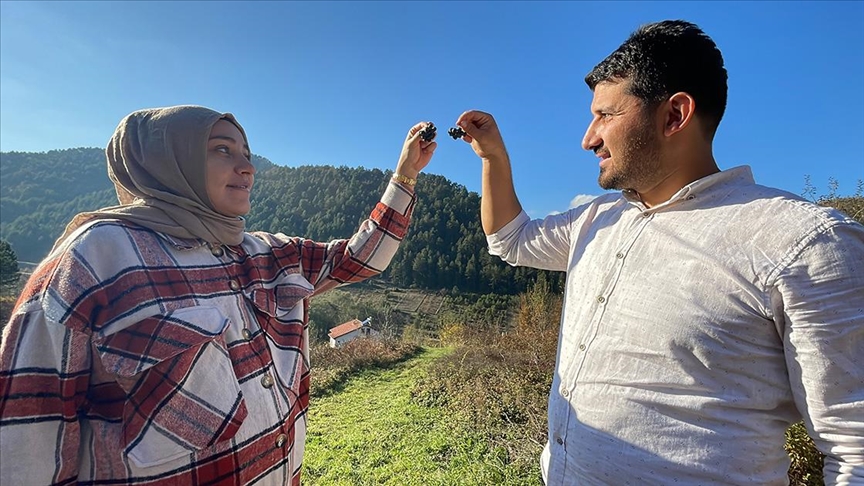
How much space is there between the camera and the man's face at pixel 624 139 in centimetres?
124

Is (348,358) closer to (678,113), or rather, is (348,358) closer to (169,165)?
(169,165)

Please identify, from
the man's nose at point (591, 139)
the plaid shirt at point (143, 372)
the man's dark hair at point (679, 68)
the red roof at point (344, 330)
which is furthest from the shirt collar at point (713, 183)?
the red roof at point (344, 330)

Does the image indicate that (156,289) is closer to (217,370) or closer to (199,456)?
(217,370)

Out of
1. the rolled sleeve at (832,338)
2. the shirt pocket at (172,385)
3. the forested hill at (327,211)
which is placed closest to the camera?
the rolled sleeve at (832,338)

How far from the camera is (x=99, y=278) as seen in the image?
3.35 ft

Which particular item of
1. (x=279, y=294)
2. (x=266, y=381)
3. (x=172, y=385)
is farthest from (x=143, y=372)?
(x=279, y=294)

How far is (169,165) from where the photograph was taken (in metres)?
1.29

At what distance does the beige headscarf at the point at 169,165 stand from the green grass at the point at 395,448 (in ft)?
9.98

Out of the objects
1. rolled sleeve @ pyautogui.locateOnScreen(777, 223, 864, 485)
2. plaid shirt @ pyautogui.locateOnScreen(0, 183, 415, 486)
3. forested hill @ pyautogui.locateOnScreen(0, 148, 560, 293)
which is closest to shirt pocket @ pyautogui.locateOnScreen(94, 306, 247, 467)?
plaid shirt @ pyautogui.locateOnScreen(0, 183, 415, 486)

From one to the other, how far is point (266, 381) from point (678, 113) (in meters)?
1.46

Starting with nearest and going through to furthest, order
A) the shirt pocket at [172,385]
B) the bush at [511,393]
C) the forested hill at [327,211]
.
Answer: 1. the shirt pocket at [172,385]
2. the bush at [511,393]
3. the forested hill at [327,211]

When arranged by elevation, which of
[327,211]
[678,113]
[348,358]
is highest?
[327,211]

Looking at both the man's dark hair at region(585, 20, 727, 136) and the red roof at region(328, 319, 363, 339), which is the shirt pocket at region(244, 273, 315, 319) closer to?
the man's dark hair at region(585, 20, 727, 136)

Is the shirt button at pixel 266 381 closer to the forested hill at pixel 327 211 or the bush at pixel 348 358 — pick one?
the bush at pixel 348 358
